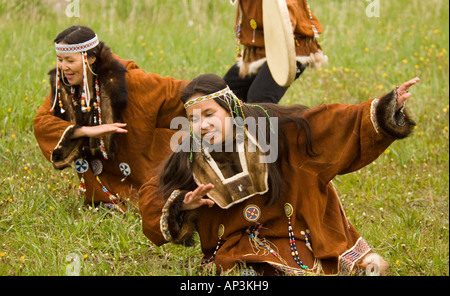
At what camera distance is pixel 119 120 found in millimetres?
4988

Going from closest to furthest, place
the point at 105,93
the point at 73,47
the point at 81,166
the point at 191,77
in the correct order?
the point at 73,47, the point at 105,93, the point at 81,166, the point at 191,77

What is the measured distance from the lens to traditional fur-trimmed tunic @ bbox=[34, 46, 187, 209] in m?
4.89

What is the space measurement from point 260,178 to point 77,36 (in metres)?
1.60

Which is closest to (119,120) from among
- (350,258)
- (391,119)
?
(350,258)

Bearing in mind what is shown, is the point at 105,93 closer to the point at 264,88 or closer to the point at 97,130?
the point at 97,130

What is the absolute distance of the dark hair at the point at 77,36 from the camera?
4828 mm

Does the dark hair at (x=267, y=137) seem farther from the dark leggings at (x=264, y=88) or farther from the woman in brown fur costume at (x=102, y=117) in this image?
the dark leggings at (x=264, y=88)

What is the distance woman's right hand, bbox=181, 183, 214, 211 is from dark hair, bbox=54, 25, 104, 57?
1471 millimetres

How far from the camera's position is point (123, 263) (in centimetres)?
434

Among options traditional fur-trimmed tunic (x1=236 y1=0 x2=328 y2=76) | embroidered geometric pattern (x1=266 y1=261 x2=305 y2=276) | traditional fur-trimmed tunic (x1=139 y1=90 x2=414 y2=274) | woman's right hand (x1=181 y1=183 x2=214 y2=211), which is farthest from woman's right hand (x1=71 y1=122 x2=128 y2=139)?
embroidered geometric pattern (x1=266 y1=261 x2=305 y2=276)

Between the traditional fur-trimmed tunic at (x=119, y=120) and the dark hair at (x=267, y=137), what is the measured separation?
103cm

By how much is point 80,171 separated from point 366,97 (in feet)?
10.6

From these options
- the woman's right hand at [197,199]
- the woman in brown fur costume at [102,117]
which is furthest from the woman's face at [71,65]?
the woman's right hand at [197,199]

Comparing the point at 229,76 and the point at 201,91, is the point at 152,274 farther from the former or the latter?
the point at 229,76
